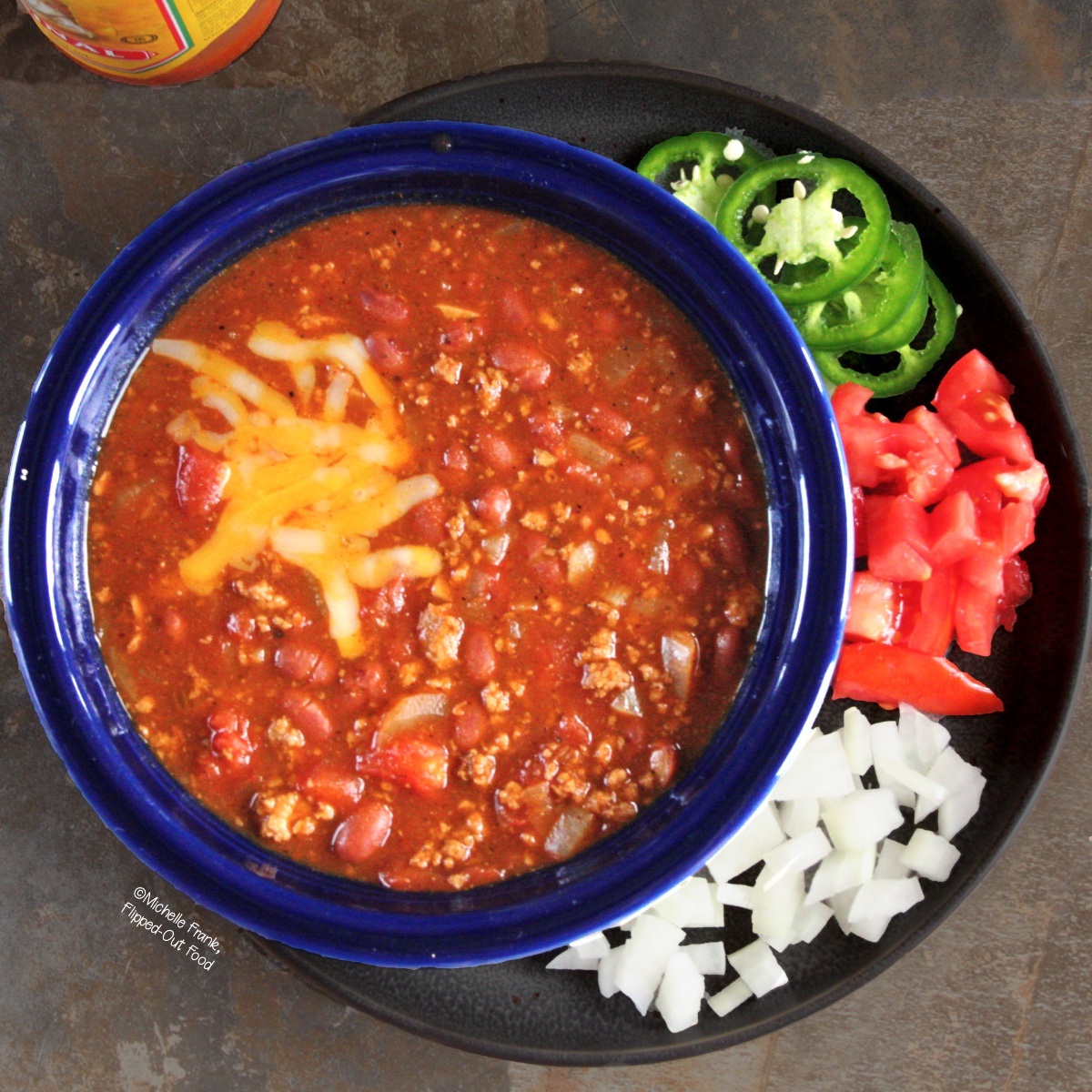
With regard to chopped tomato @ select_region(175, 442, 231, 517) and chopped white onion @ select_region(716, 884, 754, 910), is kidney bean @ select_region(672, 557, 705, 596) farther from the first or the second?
chopped tomato @ select_region(175, 442, 231, 517)

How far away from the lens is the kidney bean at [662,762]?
2613 mm

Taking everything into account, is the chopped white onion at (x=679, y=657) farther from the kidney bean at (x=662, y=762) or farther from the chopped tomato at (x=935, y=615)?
the chopped tomato at (x=935, y=615)

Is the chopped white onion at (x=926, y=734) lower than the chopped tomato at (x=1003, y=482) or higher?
lower

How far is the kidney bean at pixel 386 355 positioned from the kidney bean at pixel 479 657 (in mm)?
674

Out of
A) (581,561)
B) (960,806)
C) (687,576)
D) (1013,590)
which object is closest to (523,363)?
(581,561)

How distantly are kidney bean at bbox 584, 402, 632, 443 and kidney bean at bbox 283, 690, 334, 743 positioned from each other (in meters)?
0.96

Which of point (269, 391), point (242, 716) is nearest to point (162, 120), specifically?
point (269, 391)

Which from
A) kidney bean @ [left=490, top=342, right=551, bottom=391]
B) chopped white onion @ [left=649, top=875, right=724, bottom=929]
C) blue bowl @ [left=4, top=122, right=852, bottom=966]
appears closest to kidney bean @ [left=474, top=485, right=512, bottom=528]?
kidney bean @ [left=490, top=342, right=551, bottom=391]

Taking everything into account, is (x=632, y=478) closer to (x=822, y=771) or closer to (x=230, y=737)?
(x=822, y=771)

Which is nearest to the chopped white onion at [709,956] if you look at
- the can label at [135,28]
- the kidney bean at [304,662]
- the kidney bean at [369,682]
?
the kidney bean at [369,682]

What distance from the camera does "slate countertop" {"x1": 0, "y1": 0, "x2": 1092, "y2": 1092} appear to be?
10.4 feet

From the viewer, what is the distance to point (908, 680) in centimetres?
287

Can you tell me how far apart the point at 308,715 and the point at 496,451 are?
0.79 m

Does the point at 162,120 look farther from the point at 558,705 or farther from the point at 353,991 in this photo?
the point at 353,991
